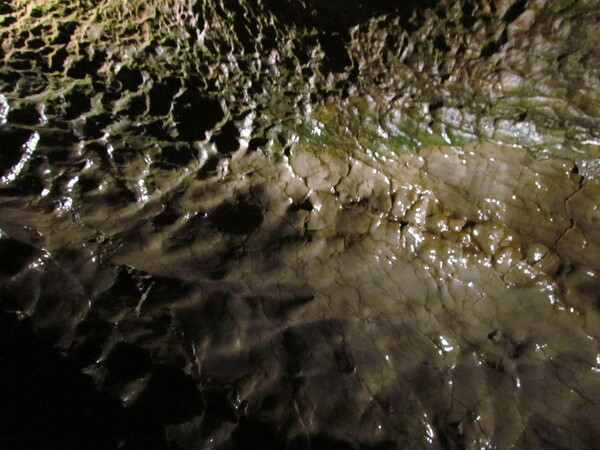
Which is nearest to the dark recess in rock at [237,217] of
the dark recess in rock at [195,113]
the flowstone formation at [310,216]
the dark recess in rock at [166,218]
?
the flowstone formation at [310,216]

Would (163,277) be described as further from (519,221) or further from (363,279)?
(519,221)

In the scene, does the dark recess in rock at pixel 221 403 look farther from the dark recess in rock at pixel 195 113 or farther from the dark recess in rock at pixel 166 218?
the dark recess in rock at pixel 195 113

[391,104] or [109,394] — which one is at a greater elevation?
[391,104]

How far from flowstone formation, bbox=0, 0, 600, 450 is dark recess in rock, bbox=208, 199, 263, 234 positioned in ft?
0.05

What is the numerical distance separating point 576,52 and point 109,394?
336 cm

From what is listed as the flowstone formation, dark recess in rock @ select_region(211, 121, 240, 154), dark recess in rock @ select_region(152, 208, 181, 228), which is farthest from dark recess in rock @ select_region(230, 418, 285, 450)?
dark recess in rock @ select_region(211, 121, 240, 154)

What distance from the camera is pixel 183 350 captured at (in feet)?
6.58

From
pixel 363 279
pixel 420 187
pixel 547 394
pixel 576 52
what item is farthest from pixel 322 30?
pixel 547 394

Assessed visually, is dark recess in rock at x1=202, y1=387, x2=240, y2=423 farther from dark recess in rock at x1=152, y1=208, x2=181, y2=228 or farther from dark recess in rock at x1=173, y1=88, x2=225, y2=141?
dark recess in rock at x1=173, y1=88, x2=225, y2=141

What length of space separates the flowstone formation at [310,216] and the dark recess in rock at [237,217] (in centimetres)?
2

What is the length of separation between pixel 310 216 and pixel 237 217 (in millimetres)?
486

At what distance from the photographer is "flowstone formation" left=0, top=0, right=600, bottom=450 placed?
194cm

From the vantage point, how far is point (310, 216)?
8.78 feet

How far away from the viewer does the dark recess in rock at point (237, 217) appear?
100 inches
